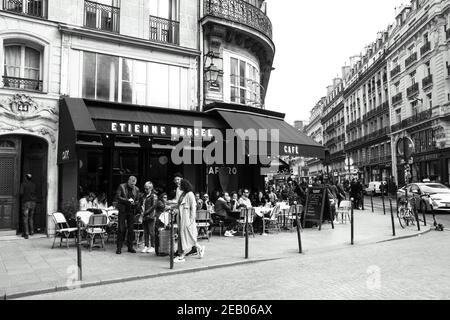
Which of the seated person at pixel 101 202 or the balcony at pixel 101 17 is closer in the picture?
the seated person at pixel 101 202

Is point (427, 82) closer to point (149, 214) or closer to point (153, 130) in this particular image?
point (153, 130)

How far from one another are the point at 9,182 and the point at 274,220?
8183 mm

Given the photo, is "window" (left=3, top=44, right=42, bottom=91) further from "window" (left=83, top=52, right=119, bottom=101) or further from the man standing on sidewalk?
the man standing on sidewalk

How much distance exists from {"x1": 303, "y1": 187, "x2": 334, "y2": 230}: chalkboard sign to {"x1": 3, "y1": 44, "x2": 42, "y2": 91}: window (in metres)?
9.48

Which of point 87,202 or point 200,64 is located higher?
point 200,64

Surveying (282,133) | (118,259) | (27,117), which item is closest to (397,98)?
(282,133)

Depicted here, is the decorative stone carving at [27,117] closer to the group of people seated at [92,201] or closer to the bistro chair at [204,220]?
the group of people seated at [92,201]

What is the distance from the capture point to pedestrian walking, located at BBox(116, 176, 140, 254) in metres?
8.95

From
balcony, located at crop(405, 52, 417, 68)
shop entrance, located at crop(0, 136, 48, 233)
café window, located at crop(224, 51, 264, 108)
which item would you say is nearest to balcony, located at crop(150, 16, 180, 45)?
café window, located at crop(224, 51, 264, 108)

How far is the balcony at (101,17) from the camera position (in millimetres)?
12922

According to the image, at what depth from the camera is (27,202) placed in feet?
36.5

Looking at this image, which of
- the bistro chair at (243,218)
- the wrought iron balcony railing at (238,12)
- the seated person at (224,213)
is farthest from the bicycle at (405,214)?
the wrought iron balcony railing at (238,12)
